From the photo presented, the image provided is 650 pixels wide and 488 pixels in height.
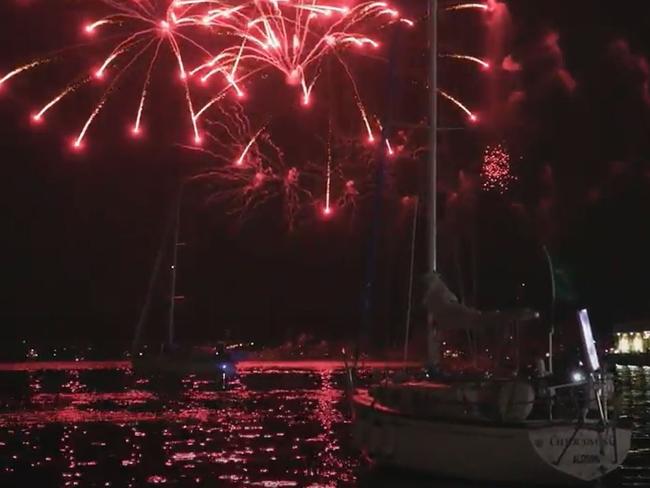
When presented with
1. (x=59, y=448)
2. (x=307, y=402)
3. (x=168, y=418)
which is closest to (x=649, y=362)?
(x=307, y=402)

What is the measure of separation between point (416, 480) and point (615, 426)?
498 cm

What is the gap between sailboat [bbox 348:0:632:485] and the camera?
2544 cm

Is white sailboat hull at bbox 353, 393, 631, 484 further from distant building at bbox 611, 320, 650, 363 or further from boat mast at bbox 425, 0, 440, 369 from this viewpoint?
distant building at bbox 611, 320, 650, 363

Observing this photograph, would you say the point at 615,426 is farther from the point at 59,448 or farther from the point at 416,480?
the point at 59,448

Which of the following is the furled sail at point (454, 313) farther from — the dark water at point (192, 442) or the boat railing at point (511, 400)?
the dark water at point (192, 442)

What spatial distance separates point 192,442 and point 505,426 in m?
17.1

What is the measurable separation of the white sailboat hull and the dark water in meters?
0.80

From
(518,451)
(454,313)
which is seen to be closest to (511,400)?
(518,451)

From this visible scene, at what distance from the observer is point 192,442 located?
40.0 metres

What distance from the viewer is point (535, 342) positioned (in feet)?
122

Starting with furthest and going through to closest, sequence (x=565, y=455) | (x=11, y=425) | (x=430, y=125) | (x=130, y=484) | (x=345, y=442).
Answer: (x=11, y=425) < (x=345, y=442) < (x=430, y=125) < (x=130, y=484) < (x=565, y=455)

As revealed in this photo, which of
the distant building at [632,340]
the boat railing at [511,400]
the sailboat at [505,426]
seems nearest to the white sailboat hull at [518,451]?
the sailboat at [505,426]

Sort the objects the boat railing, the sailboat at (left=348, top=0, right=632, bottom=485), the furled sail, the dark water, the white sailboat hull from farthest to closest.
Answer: the dark water → the furled sail → the boat railing → the sailboat at (left=348, top=0, right=632, bottom=485) → the white sailboat hull

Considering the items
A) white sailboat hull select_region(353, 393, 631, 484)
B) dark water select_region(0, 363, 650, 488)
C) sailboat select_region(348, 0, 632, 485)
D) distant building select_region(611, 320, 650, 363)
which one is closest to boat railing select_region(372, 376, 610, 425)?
sailboat select_region(348, 0, 632, 485)
